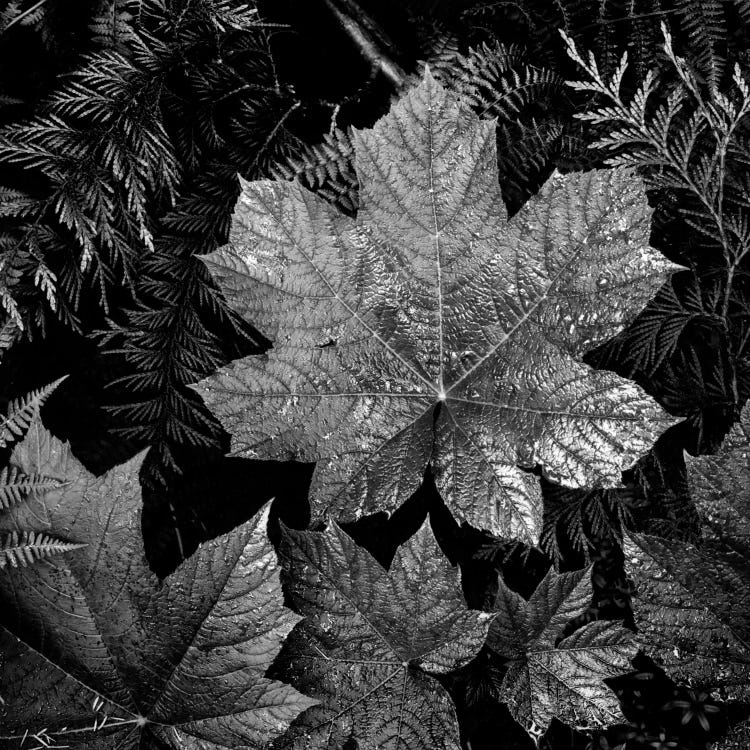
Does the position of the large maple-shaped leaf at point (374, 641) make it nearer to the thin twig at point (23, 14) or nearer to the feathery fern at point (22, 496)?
the feathery fern at point (22, 496)

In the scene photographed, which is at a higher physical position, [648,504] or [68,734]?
[68,734]

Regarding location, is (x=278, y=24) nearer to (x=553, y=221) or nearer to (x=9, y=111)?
(x=9, y=111)

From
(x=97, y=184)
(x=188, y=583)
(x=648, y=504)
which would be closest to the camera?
(x=188, y=583)

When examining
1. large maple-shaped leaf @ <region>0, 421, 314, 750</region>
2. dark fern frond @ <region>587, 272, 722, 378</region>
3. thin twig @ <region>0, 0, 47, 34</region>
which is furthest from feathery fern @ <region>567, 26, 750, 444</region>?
thin twig @ <region>0, 0, 47, 34</region>

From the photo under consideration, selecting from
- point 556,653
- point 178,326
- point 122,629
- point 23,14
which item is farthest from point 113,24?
point 556,653

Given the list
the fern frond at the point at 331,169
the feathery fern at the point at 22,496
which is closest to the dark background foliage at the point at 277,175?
the fern frond at the point at 331,169

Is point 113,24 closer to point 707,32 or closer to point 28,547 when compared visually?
point 28,547

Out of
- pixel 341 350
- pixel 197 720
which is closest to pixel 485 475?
pixel 341 350
